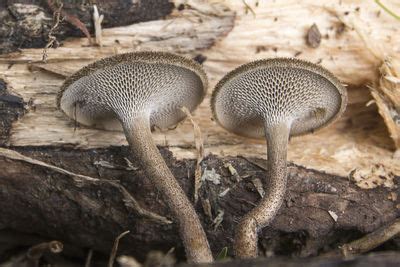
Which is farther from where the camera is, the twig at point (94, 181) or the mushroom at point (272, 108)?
the twig at point (94, 181)

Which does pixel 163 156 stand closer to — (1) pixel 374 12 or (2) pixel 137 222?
(2) pixel 137 222

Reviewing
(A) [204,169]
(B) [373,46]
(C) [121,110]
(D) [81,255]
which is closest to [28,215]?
(D) [81,255]

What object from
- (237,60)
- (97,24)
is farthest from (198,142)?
(97,24)

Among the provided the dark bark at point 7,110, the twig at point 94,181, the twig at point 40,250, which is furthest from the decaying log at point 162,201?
the twig at point 40,250

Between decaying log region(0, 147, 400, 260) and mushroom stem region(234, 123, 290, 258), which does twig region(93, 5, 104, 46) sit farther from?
mushroom stem region(234, 123, 290, 258)

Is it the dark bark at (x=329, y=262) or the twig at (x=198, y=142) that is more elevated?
the dark bark at (x=329, y=262)

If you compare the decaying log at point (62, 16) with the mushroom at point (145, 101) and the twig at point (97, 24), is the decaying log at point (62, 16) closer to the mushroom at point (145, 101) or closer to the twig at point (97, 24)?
the twig at point (97, 24)
